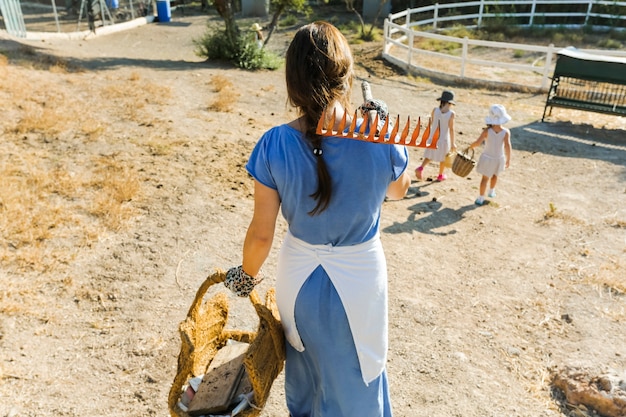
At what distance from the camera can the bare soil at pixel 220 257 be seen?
3686 mm

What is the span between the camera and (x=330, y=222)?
7.14 ft

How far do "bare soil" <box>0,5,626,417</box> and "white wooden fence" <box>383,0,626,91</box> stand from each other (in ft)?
14.1

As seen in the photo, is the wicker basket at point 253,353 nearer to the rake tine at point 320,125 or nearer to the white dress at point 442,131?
the rake tine at point 320,125

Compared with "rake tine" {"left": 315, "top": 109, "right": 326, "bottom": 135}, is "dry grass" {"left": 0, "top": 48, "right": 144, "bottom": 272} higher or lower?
lower

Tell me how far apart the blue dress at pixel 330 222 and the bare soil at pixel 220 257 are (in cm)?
121

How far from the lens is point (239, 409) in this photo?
251 cm

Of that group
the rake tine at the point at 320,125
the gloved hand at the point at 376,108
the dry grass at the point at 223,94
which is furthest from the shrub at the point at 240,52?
the rake tine at the point at 320,125

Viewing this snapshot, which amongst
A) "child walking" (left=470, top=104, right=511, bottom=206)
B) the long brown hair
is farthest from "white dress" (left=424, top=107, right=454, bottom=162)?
the long brown hair

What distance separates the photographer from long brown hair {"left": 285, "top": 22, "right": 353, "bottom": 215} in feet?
6.35

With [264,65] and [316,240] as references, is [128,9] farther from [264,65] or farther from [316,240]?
[316,240]

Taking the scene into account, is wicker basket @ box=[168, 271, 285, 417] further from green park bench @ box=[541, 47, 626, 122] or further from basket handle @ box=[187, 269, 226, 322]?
green park bench @ box=[541, 47, 626, 122]

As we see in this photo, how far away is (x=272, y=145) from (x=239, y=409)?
1.26 m

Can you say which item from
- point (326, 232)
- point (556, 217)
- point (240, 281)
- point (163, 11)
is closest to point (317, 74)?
point (326, 232)

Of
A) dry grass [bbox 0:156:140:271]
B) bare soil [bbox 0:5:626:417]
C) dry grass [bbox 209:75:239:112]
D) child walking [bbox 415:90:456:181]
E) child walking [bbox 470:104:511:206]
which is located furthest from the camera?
dry grass [bbox 209:75:239:112]
